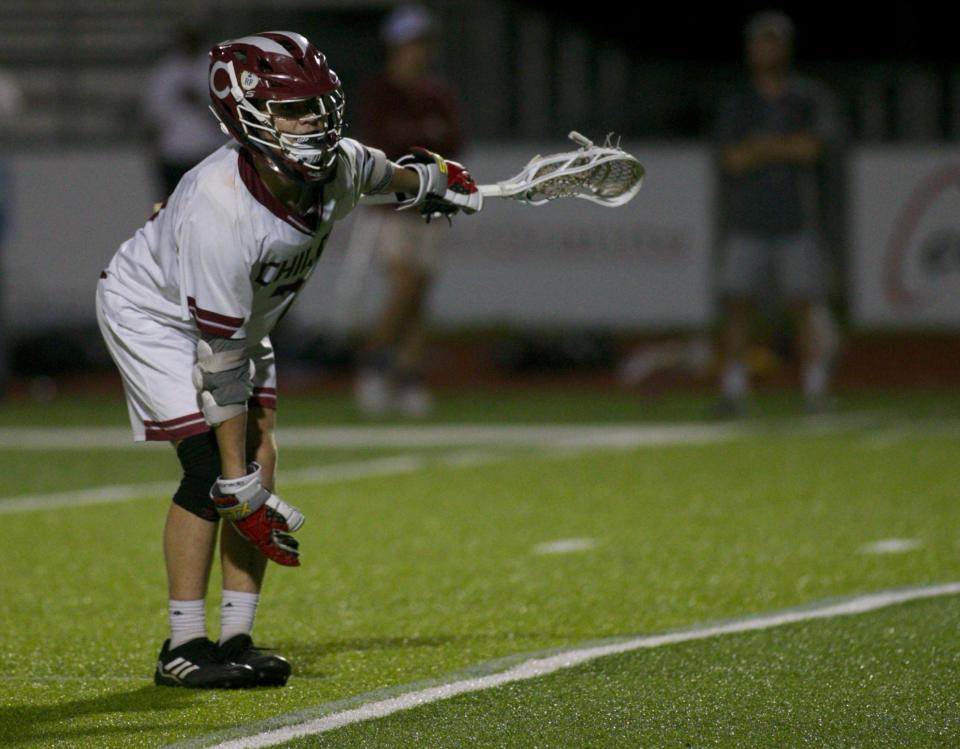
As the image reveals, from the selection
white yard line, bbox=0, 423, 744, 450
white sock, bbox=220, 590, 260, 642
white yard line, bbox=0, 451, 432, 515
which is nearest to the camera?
white sock, bbox=220, 590, 260, 642

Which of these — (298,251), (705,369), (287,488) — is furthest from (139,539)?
(705,369)

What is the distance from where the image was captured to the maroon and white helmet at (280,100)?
462 centimetres

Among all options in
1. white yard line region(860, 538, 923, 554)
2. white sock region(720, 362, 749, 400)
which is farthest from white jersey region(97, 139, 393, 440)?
white sock region(720, 362, 749, 400)

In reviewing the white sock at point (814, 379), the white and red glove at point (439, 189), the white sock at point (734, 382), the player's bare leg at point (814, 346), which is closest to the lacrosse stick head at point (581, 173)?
the white and red glove at point (439, 189)

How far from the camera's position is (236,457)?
4645mm

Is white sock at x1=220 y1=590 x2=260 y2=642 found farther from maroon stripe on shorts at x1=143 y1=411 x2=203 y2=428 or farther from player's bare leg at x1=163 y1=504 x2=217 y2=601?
maroon stripe on shorts at x1=143 y1=411 x2=203 y2=428

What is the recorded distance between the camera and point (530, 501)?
8.19 metres

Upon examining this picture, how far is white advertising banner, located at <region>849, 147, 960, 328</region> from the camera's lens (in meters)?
15.5

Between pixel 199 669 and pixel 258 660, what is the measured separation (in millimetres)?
148

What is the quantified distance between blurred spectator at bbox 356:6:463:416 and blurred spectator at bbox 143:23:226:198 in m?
1.90

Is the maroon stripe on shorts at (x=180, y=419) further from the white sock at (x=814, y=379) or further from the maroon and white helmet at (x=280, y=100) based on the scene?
the white sock at (x=814, y=379)

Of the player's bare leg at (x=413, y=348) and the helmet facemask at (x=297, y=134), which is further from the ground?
the helmet facemask at (x=297, y=134)

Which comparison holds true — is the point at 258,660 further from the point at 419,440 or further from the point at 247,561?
the point at 419,440

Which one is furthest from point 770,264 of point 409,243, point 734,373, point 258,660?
point 258,660
